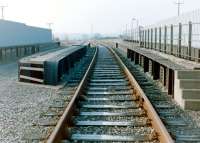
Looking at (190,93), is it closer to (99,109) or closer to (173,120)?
(173,120)

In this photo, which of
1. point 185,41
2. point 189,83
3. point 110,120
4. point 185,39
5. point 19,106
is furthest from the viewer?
point 185,41

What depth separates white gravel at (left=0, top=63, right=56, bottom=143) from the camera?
288 inches

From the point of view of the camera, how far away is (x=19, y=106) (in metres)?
9.99

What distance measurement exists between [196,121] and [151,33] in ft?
61.9

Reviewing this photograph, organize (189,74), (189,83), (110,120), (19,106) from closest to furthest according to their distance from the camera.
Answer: (110,120), (19,106), (189,83), (189,74)

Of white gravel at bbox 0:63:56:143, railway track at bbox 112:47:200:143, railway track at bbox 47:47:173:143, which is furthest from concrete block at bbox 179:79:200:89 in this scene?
white gravel at bbox 0:63:56:143

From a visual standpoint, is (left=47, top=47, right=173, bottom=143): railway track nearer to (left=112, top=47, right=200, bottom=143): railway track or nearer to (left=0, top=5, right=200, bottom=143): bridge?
(left=0, top=5, right=200, bottom=143): bridge

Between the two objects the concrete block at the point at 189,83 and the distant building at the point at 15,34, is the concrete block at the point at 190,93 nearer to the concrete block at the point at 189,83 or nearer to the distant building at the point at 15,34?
the concrete block at the point at 189,83

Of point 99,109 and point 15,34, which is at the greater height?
point 15,34

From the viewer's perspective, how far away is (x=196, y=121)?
8062 mm

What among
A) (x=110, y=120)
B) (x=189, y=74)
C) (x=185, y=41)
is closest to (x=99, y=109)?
(x=110, y=120)

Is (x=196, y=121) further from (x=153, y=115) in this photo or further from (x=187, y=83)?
(x=187, y=83)

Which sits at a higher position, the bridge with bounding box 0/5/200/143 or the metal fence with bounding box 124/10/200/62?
the metal fence with bounding box 124/10/200/62

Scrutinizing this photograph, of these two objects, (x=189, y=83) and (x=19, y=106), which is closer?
(x=19, y=106)
